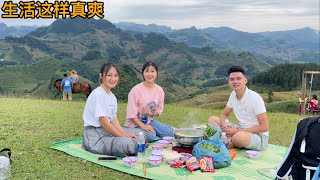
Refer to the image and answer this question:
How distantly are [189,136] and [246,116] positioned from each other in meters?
1.16

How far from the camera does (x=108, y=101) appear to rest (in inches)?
214

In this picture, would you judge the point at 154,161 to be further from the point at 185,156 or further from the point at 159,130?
the point at 159,130

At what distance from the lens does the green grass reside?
466 centimetres

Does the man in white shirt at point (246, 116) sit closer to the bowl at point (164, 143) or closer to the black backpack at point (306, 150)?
the bowl at point (164, 143)

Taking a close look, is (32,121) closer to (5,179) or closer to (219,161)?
(5,179)

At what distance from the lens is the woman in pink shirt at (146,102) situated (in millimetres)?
6020

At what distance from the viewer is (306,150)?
2801mm

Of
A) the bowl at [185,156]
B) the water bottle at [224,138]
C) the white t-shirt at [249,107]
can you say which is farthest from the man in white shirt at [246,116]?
the bowl at [185,156]

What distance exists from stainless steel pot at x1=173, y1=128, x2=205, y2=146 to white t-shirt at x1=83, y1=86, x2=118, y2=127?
115 cm

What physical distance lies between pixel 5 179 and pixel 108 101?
73.9 inches

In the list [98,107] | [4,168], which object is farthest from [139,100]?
[4,168]

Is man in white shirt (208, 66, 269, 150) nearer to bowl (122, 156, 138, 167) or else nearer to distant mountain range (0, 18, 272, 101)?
bowl (122, 156, 138, 167)

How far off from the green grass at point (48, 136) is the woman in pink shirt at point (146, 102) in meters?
1.14

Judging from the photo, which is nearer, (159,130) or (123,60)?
(159,130)
